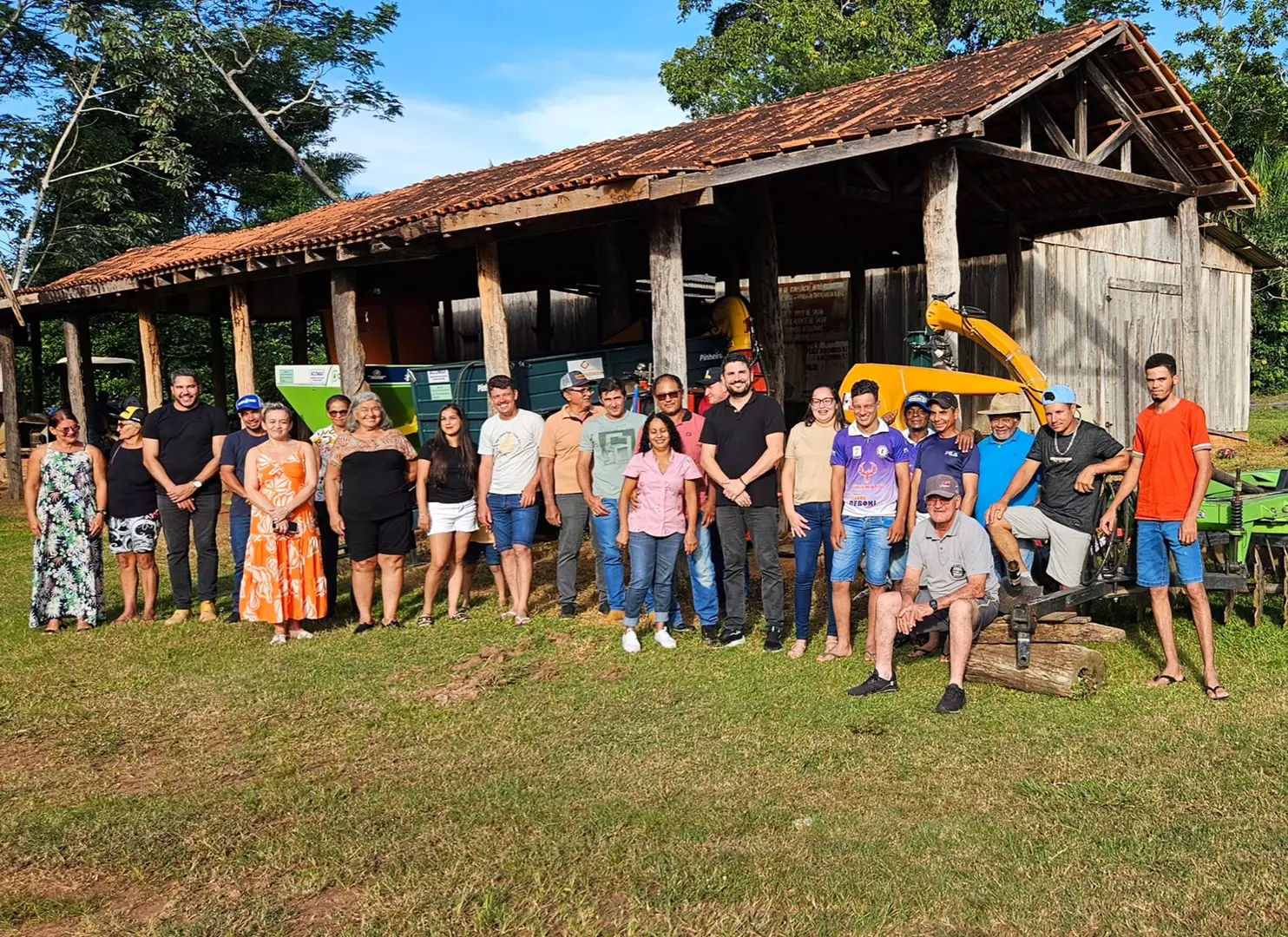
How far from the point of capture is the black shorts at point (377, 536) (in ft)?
24.2

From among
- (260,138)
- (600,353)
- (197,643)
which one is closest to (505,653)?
(197,643)

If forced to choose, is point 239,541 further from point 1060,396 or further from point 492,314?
point 1060,396

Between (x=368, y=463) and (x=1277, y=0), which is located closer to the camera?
(x=368, y=463)

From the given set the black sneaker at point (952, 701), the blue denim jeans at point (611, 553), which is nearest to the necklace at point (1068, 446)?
the black sneaker at point (952, 701)

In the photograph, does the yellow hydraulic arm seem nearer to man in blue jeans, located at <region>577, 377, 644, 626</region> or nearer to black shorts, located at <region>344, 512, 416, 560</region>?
man in blue jeans, located at <region>577, 377, 644, 626</region>

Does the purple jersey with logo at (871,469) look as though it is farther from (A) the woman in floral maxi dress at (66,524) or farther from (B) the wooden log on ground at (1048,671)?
(A) the woman in floral maxi dress at (66,524)

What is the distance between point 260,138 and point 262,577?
24.1 metres

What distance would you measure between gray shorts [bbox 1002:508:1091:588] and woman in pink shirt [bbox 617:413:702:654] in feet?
6.27

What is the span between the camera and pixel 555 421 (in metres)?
7.63

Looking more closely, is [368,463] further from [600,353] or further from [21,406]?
[21,406]

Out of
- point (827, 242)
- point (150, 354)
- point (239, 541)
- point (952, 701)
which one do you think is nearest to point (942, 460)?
point (952, 701)

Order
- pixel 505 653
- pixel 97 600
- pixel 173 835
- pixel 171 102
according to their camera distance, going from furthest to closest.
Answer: pixel 171 102
pixel 97 600
pixel 505 653
pixel 173 835

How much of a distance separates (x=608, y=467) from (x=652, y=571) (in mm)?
864

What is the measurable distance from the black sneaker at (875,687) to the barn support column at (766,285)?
5.68 meters
